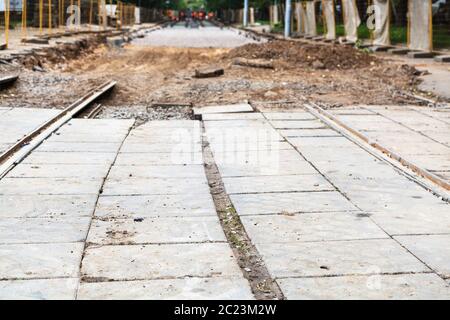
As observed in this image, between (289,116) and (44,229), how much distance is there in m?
6.07

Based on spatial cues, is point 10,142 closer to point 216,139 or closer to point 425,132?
point 216,139

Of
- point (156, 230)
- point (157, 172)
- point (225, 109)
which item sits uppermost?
point (225, 109)

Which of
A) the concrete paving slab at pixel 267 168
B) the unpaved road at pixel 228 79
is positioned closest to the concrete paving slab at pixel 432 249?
the concrete paving slab at pixel 267 168

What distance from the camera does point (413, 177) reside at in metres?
6.32

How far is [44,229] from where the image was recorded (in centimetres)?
465

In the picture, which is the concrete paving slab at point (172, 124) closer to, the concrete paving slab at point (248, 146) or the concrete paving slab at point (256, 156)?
the concrete paving slab at point (248, 146)

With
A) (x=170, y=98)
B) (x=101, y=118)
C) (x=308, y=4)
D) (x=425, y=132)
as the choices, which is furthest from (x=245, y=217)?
(x=308, y=4)

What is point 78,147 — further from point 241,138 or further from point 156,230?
point 156,230

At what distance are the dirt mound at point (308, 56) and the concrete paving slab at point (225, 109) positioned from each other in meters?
6.98

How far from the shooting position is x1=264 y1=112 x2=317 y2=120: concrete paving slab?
32.8 ft

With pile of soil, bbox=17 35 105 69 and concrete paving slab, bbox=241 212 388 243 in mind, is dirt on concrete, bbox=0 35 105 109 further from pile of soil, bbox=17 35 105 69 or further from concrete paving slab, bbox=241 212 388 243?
concrete paving slab, bbox=241 212 388 243

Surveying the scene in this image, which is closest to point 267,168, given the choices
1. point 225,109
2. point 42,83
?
point 225,109

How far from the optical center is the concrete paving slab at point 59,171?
20.4ft
